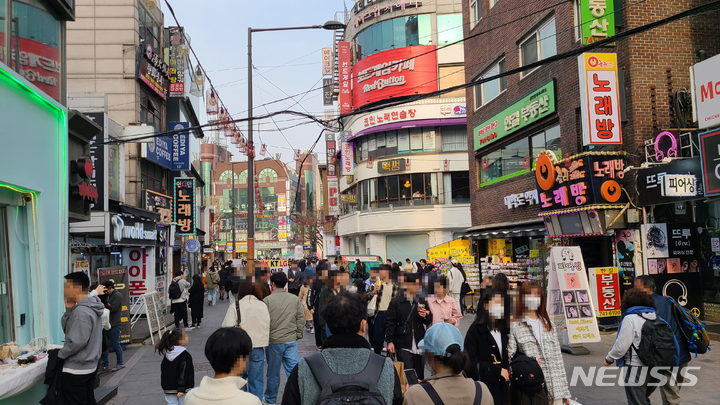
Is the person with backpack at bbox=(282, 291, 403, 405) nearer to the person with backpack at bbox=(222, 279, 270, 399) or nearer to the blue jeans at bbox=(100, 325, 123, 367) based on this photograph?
the person with backpack at bbox=(222, 279, 270, 399)

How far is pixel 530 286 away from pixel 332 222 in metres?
51.2

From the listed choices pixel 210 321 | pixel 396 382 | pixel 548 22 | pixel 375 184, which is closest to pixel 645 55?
pixel 548 22

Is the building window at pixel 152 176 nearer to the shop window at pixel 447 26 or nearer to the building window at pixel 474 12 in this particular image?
the building window at pixel 474 12

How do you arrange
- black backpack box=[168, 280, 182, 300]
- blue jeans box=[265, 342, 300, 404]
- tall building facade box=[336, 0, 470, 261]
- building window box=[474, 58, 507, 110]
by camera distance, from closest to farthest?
blue jeans box=[265, 342, 300, 404]
black backpack box=[168, 280, 182, 300]
building window box=[474, 58, 507, 110]
tall building facade box=[336, 0, 470, 261]

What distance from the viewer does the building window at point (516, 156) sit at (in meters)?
17.1

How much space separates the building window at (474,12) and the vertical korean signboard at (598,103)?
10789 millimetres

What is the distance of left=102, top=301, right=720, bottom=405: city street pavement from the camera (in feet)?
25.6

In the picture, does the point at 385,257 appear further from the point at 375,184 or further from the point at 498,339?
the point at 498,339

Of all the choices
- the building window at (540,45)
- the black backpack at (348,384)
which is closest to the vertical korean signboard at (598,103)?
the building window at (540,45)

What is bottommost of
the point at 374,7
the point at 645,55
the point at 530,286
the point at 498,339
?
the point at 498,339

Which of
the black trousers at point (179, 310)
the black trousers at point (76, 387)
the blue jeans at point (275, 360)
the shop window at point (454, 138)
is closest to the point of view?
the black trousers at point (76, 387)

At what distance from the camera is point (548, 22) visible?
672 inches

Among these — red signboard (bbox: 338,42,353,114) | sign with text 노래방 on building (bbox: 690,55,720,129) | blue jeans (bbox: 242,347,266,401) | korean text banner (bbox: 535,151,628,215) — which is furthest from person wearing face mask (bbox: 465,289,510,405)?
red signboard (bbox: 338,42,353,114)

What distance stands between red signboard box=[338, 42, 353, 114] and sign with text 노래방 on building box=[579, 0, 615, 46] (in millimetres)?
26248
